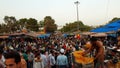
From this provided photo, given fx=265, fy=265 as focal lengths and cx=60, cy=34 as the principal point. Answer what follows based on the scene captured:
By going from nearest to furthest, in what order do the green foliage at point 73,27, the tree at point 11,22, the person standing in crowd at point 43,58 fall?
1. the person standing in crowd at point 43,58
2. the tree at point 11,22
3. the green foliage at point 73,27

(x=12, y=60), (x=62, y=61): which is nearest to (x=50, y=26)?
(x=62, y=61)

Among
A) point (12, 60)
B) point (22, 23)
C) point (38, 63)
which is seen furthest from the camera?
point (22, 23)

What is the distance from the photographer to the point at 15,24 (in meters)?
96.5

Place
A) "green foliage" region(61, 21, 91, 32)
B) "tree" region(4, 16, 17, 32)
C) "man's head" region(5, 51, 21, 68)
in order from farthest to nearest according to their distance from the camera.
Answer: "green foliage" region(61, 21, 91, 32) → "tree" region(4, 16, 17, 32) → "man's head" region(5, 51, 21, 68)

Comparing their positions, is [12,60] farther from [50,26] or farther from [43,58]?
[50,26]

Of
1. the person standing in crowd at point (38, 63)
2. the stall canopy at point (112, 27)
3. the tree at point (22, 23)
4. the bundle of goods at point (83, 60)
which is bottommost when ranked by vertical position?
the person standing in crowd at point (38, 63)

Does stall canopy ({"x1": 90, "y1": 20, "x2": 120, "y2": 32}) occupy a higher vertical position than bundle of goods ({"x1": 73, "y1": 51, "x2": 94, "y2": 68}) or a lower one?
higher

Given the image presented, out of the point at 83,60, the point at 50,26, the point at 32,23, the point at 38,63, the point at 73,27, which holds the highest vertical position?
the point at 32,23

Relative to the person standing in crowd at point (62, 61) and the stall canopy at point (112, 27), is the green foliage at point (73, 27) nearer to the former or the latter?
the stall canopy at point (112, 27)

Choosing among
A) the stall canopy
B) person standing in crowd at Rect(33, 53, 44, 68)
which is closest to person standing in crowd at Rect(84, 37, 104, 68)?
the stall canopy

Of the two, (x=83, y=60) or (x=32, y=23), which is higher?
(x=32, y=23)

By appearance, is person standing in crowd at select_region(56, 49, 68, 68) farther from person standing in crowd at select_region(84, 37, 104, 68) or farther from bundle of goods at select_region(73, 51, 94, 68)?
bundle of goods at select_region(73, 51, 94, 68)

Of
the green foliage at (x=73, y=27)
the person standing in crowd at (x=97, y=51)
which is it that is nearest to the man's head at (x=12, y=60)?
the person standing in crowd at (x=97, y=51)

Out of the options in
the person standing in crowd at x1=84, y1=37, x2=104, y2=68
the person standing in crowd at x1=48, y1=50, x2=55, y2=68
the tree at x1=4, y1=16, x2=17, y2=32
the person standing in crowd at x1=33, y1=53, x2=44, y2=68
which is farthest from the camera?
the tree at x1=4, y1=16, x2=17, y2=32
